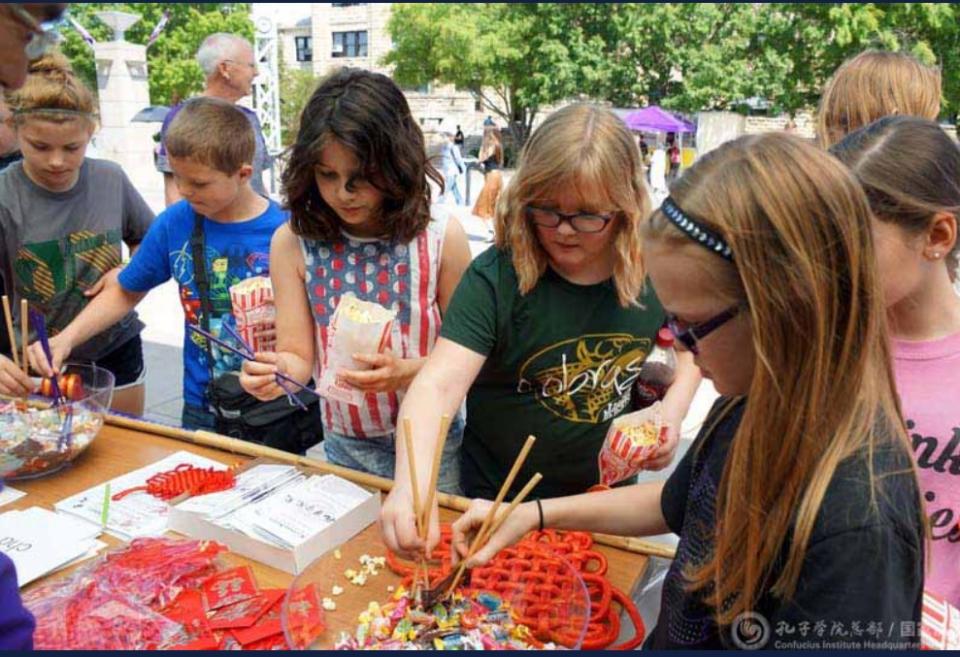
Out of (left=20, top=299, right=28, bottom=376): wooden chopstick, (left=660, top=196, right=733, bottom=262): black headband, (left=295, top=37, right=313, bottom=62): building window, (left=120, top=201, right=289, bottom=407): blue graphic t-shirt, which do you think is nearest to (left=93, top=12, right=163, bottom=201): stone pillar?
(left=120, top=201, right=289, bottom=407): blue graphic t-shirt

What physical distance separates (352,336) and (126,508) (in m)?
0.57

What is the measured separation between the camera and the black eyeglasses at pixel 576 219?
145 cm

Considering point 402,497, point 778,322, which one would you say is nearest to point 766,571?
point 778,322

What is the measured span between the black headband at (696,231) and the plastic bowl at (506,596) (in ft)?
1.91

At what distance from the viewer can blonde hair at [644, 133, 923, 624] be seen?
0.84 metres

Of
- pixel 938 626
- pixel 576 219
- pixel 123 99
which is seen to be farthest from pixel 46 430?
pixel 123 99

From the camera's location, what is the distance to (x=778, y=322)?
85cm

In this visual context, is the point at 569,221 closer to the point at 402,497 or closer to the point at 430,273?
the point at 430,273

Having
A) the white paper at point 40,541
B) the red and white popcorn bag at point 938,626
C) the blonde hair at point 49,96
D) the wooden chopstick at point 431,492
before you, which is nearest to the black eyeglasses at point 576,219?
the wooden chopstick at point 431,492

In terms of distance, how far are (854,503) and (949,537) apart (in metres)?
0.62

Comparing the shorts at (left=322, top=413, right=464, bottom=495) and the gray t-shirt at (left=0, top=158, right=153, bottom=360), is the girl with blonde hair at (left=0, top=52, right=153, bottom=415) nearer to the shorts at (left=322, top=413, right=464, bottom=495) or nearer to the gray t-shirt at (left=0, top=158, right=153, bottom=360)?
the gray t-shirt at (left=0, top=158, right=153, bottom=360)

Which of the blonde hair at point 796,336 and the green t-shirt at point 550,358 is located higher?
the blonde hair at point 796,336

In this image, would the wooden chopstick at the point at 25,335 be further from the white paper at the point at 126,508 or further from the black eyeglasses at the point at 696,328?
the black eyeglasses at the point at 696,328

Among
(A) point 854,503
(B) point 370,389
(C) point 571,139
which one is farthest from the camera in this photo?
(B) point 370,389
